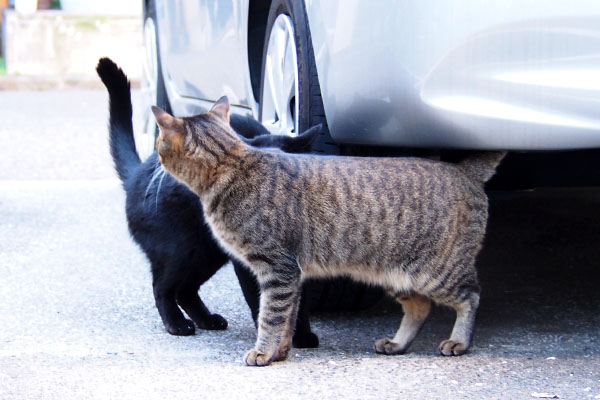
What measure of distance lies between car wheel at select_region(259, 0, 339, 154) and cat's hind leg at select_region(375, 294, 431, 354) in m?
0.55

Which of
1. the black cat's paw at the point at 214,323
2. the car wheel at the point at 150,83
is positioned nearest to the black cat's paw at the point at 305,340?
the black cat's paw at the point at 214,323

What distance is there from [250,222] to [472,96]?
2.36 ft

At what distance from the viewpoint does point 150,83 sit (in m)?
5.50

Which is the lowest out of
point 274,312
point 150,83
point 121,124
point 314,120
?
point 274,312

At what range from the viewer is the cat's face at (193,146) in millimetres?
2732

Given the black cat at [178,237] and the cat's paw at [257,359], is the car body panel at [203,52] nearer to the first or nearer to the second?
the black cat at [178,237]

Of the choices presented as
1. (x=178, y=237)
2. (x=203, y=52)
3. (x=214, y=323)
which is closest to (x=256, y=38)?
(x=203, y=52)

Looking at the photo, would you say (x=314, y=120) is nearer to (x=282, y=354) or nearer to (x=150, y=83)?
(x=282, y=354)

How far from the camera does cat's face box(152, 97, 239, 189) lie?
2.73m

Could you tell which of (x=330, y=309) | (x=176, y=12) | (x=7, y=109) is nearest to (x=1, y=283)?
(x=330, y=309)

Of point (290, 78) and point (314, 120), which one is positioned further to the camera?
point (290, 78)

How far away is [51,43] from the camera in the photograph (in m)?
13.0

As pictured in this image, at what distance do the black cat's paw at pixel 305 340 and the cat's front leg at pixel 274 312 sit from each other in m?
0.16

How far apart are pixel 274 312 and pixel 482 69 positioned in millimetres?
902
